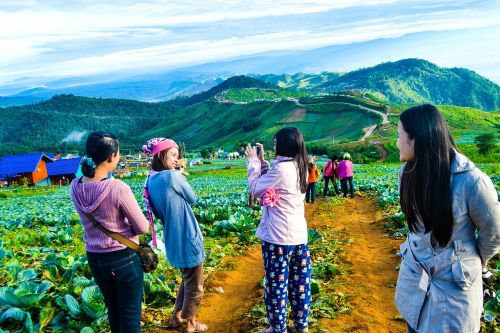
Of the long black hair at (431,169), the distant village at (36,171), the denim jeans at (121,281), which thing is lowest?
the distant village at (36,171)

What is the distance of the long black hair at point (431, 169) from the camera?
2.80 m

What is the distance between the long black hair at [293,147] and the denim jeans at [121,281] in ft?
6.64

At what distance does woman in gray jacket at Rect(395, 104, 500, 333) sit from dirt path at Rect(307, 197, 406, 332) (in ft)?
7.79

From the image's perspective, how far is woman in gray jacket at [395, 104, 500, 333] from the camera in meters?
2.78

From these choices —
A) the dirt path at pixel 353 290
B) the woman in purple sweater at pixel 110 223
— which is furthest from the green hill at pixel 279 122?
the woman in purple sweater at pixel 110 223

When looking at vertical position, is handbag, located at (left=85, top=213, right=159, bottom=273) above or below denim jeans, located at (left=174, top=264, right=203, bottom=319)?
above

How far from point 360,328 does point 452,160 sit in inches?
123

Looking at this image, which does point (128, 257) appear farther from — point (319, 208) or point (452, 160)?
point (319, 208)

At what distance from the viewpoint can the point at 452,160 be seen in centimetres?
285

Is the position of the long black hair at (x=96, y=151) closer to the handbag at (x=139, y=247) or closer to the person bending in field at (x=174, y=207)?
the handbag at (x=139, y=247)

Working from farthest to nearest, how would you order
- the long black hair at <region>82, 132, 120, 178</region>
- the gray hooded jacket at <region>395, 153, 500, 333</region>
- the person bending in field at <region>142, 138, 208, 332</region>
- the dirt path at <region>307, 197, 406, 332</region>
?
1. the dirt path at <region>307, 197, 406, 332</region>
2. the person bending in field at <region>142, 138, 208, 332</region>
3. the long black hair at <region>82, 132, 120, 178</region>
4. the gray hooded jacket at <region>395, 153, 500, 333</region>

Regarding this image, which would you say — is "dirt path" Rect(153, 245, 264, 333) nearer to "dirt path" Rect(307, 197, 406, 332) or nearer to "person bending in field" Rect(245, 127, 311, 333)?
"person bending in field" Rect(245, 127, 311, 333)

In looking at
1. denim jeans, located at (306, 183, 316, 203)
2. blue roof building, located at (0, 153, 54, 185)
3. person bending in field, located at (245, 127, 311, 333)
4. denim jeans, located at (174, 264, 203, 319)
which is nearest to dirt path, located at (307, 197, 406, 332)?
person bending in field, located at (245, 127, 311, 333)

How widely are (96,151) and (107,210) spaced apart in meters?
0.59
